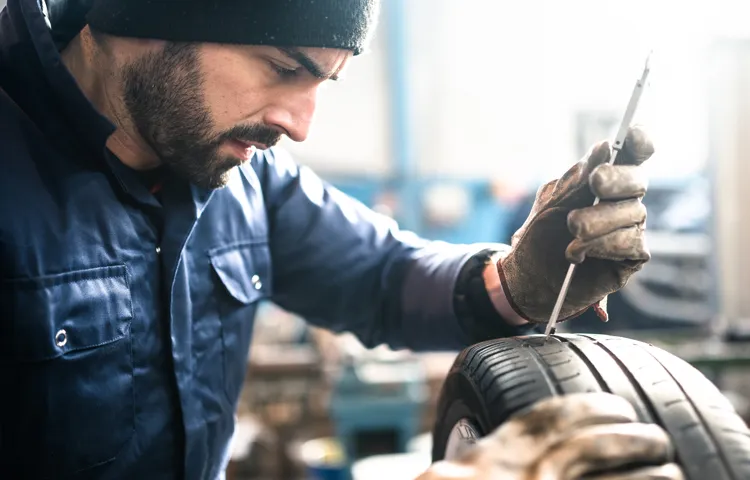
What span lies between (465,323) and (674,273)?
215 centimetres

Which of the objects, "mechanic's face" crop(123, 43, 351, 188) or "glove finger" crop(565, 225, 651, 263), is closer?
"glove finger" crop(565, 225, 651, 263)

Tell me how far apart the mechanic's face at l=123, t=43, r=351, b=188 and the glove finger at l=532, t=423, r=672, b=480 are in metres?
0.53

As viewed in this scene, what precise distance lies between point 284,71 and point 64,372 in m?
0.44

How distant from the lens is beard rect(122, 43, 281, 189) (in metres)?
0.85

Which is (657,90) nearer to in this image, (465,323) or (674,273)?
(674,273)

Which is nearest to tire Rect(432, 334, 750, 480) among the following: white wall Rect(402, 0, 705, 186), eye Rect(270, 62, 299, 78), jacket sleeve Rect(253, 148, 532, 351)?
jacket sleeve Rect(253, 148, 532, 351)

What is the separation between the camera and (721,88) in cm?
331

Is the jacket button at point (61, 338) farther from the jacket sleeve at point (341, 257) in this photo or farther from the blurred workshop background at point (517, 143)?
the blurred workshop background at point (517, 143)

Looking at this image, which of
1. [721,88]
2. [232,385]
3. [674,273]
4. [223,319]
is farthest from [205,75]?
[721,88]

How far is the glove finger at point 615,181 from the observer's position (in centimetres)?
70

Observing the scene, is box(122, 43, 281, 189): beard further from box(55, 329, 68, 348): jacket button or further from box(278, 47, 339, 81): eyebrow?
box(55, 329, 68, 348): jacket button

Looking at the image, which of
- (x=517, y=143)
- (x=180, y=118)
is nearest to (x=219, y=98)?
(x=180, y=118)

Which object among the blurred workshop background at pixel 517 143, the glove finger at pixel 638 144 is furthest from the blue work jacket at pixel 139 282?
the blurred workshop background at pixel 517 143

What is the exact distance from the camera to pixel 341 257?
111 cm
